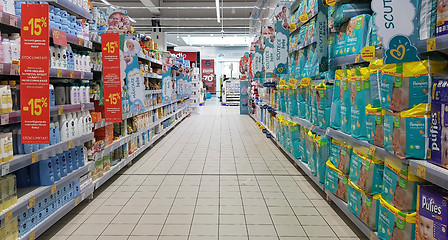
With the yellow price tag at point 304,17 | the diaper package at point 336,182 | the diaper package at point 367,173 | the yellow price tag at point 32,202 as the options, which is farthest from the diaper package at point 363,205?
the yellow price tag at point 32,202

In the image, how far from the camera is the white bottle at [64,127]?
3375mm

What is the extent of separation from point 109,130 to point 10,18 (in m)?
2.43

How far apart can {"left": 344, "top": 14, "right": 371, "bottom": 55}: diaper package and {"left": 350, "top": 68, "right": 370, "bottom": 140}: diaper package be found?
28cm

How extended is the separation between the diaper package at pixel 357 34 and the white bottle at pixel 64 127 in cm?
283

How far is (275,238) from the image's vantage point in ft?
10.1

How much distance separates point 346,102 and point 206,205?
1.88 m

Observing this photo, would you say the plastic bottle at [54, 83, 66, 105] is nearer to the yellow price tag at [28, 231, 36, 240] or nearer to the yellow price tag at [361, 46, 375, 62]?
the yellow price tag at [28, 231, 36, 240]

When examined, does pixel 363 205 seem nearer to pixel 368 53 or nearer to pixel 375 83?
pixel 375 83

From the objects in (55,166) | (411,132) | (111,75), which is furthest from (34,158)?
(411,132)

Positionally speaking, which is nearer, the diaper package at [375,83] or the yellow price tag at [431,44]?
the yellow price tag at [431,44]

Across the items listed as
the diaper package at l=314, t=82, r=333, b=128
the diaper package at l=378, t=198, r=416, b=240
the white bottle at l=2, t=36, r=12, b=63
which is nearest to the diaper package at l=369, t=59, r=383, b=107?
the diaper package at l=378, t=198, r=416, b=240

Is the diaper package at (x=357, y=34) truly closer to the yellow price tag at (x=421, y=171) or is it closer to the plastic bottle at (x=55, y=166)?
the yellow price tag at (x=421, y=171)

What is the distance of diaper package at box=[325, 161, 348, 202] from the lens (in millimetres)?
3359

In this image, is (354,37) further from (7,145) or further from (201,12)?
(201,12)
